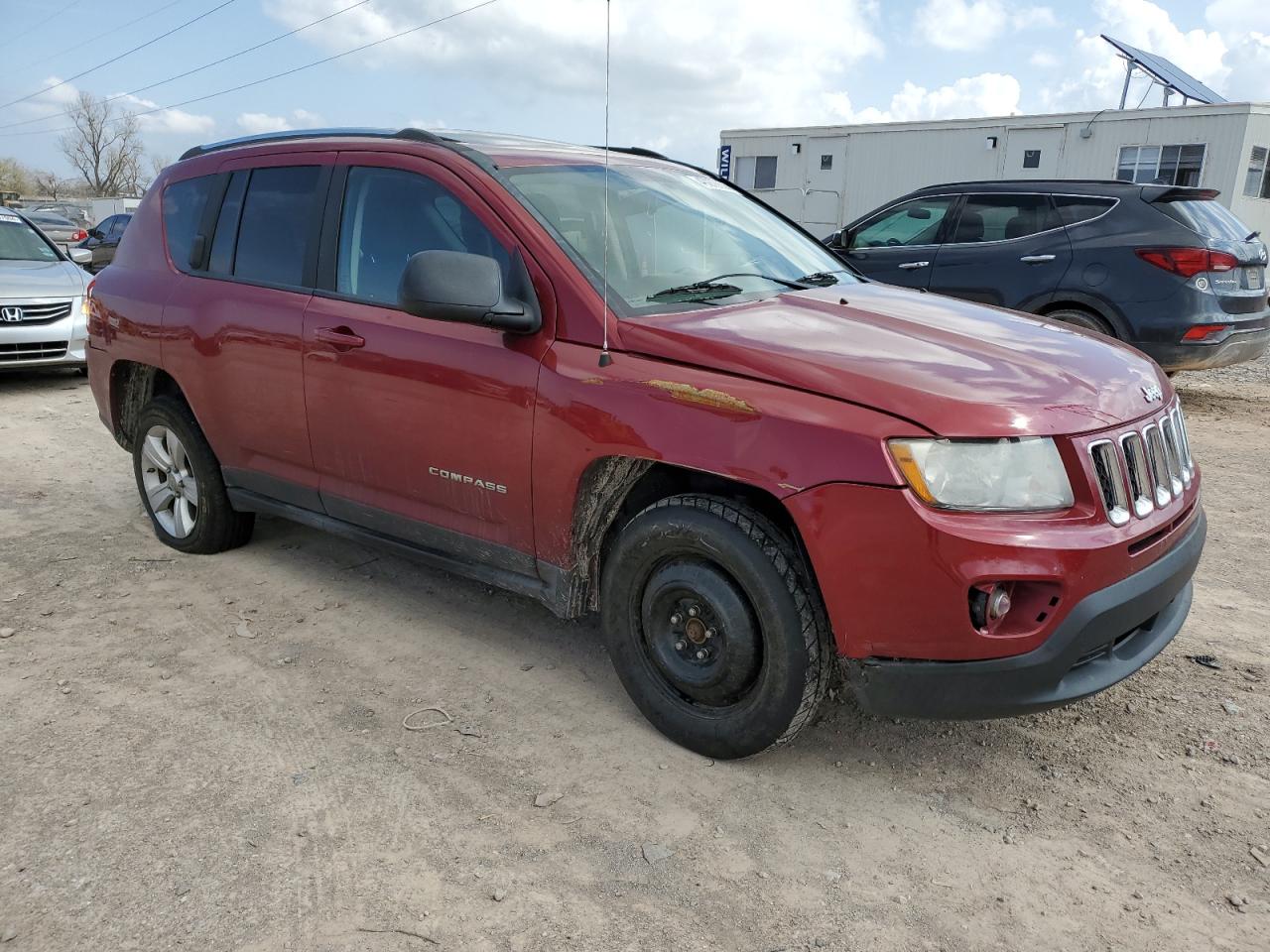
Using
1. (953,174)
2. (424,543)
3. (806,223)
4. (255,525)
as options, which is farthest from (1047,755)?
(806,223)

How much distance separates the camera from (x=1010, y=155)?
19.0 m

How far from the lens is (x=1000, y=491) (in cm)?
231

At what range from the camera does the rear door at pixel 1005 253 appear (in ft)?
24.9

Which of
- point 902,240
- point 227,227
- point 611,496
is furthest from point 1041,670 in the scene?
point 902,240

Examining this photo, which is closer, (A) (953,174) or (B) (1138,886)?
(B) (1138,886)

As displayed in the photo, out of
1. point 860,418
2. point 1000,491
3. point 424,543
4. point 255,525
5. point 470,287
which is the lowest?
point 255,525

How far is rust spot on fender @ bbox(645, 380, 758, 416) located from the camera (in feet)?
8.21

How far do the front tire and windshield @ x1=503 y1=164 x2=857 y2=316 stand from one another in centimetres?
73

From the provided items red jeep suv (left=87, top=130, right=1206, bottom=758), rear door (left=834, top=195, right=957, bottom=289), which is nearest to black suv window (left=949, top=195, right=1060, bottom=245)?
rear door (left=834, top=195, right=957, bottom=289)

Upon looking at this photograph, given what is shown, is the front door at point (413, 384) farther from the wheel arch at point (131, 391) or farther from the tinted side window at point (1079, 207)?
the tinted side window at point (1079, 207)

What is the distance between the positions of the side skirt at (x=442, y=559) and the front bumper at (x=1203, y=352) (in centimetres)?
579

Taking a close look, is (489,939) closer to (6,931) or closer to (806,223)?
(6,931)

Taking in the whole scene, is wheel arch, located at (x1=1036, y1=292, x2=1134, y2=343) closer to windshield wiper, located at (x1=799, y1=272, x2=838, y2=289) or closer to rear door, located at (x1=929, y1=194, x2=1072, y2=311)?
rear door, located at (x1=929, y1=194, x2=1072, y2=311)

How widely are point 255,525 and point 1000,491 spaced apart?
397cm
